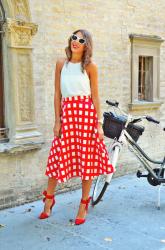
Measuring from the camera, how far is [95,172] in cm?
483

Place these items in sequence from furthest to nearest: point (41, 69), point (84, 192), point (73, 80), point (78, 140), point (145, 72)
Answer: point (145, 72)
point (41, 69)
point (84, 192)
point (78, 140)
point (73, 80)

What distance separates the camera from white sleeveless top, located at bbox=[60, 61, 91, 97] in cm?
463

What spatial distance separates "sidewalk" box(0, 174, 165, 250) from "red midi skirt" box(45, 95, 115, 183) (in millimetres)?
597

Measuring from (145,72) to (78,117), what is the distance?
380 cm

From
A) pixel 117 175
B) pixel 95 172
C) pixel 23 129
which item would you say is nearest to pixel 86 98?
pixel 95 172

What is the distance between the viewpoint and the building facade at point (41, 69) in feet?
17.9

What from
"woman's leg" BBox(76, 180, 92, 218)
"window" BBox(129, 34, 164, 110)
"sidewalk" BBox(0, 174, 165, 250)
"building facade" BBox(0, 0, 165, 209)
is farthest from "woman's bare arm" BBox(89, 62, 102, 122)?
"window" BBox(129, 34, 164, 110)

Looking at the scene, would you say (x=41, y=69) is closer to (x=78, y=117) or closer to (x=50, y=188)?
(x=78, y=117)

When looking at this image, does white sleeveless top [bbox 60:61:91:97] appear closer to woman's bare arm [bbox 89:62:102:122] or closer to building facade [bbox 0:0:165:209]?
woman's bare arm [bbox 89:62:102:122]

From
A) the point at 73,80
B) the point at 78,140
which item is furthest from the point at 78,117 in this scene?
the point at 73,80

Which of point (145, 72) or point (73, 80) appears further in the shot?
point (145, 72)

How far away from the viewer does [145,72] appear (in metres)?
8.19

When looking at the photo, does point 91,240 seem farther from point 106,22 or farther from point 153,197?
point 106,22

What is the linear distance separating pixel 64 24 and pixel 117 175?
283cm
